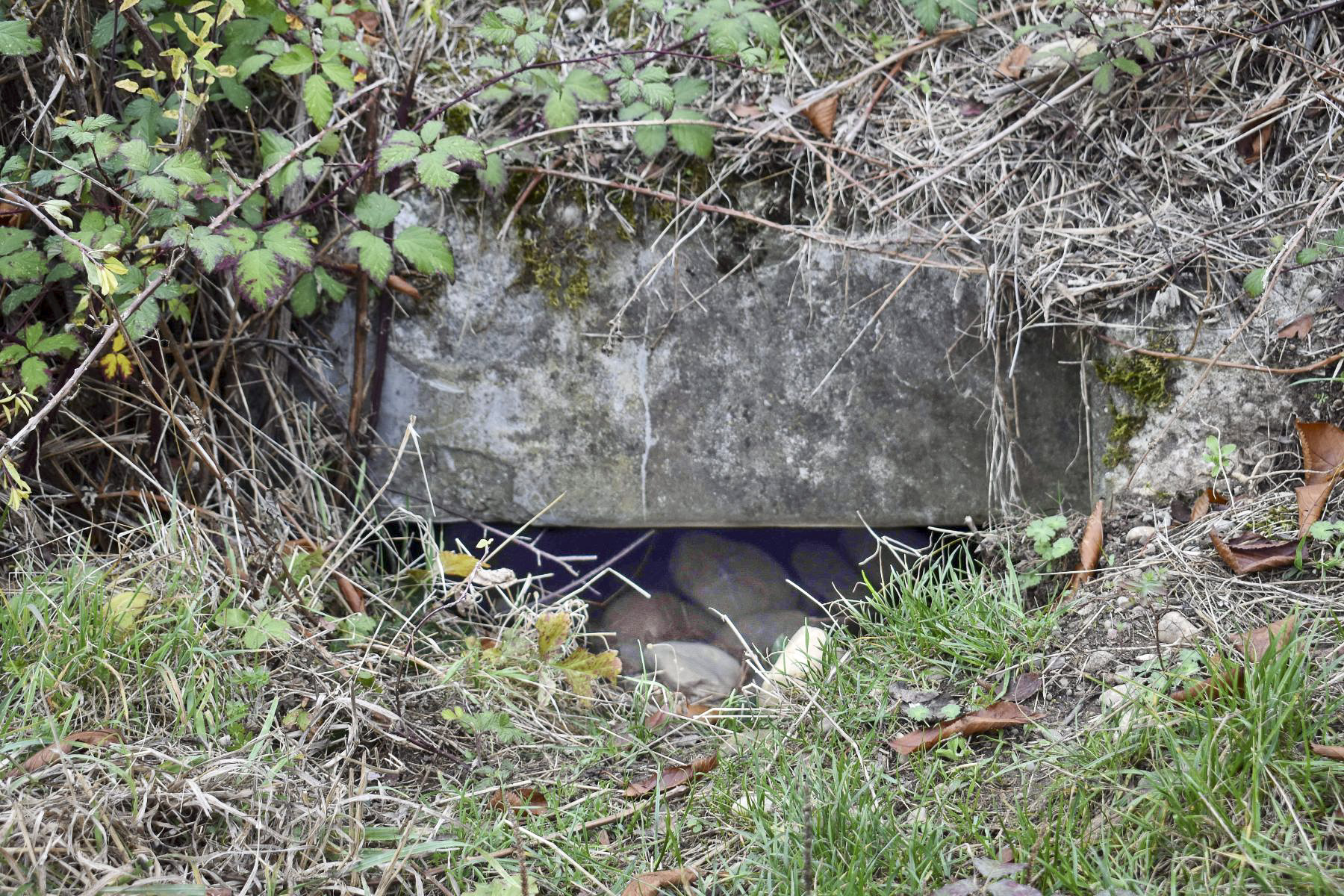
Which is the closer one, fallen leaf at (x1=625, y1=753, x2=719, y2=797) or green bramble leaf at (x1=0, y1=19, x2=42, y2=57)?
fallen leaf at (x1=625, y1=753, x2=719, y2=797)

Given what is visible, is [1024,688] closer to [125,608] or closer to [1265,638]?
[1265,638]

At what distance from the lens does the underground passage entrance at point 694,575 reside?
8.48 ft

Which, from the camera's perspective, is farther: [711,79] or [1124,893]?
[711,79]

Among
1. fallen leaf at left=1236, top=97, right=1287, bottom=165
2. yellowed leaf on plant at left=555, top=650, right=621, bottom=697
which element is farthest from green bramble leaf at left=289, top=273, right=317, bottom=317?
fallen leaf at left=1236, top=97, right=1287, bottom=165

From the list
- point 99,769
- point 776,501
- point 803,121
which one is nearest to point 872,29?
point 803,121

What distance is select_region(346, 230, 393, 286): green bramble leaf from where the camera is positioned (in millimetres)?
2230

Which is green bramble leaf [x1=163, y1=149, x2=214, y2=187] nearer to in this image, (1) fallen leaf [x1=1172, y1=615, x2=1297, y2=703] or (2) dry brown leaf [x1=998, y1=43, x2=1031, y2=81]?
(2) dry brown leaf [x1=998, y1=43, x2=1031, y2=81]

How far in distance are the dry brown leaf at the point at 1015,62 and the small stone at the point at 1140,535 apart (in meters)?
1.16

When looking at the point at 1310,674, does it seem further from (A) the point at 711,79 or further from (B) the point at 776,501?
(A) the point at 711,79

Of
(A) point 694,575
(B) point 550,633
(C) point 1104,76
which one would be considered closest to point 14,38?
(B) point 550,633

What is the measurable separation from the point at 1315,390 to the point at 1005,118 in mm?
963

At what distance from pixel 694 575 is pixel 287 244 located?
128 centimetres

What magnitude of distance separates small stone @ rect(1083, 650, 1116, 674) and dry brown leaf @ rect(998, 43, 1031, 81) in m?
1.45

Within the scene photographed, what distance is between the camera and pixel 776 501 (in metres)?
2.54
